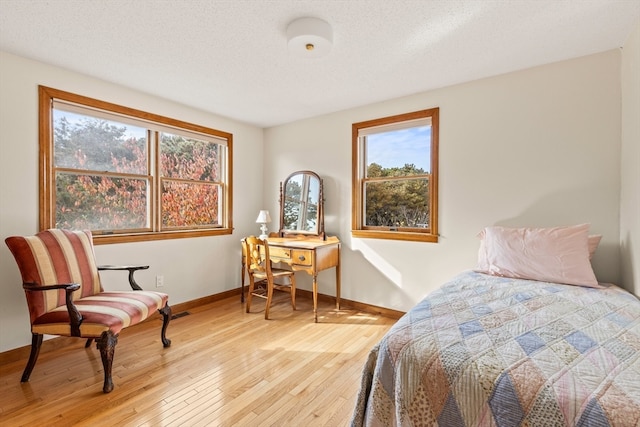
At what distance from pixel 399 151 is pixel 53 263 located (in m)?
3.18

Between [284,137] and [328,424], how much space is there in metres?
3.41

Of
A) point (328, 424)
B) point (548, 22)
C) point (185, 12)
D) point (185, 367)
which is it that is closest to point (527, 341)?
point (328, 424)

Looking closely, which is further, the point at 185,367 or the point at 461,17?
the point at 185,367

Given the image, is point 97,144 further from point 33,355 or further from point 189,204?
point 33,355

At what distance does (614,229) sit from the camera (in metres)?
2.22

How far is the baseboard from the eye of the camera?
2332 mm

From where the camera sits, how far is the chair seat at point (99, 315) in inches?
76.3

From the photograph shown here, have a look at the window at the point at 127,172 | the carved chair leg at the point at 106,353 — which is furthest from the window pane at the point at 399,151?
the carved chair leg at the point at 106,353

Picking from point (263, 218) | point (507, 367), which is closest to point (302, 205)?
point (263, 218)

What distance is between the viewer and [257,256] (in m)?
3.31

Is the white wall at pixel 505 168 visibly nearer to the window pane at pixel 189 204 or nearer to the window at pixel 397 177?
the window at pixel 397 177

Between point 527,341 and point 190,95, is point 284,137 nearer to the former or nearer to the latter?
point 190,95

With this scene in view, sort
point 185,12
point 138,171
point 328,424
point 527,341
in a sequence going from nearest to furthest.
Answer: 1. point 527,341
2. point 328,424
3. point 185,12
4. point 138,171

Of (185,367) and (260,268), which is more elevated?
(260,268)
